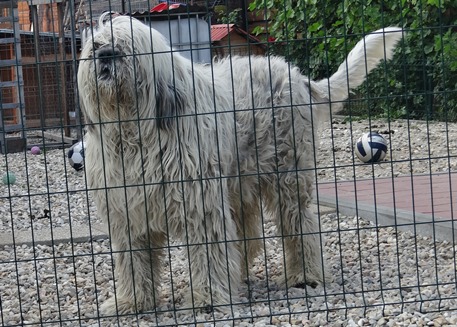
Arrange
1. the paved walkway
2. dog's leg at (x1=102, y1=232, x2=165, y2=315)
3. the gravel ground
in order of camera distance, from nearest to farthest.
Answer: the gravel ground
dog's leg at (x1=102, y1=232, x2=165, y2=315)
the paved walkway

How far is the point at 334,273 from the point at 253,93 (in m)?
1.35

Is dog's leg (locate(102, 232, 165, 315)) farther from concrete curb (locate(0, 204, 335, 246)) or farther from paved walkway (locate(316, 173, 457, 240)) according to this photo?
concrete curb (locate(0, 204, 335, 246))

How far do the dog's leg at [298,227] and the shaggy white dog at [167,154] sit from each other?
0.08 metres

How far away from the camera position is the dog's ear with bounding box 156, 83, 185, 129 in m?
4.67

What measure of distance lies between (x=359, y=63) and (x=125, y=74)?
175cm

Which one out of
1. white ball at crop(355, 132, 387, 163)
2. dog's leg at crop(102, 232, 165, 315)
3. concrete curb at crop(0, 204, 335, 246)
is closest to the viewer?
dog's leg at crop(102, 232, 165, 315)

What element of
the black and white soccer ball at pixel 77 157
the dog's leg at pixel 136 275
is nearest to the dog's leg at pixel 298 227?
the dog's leg at pixel 136 275

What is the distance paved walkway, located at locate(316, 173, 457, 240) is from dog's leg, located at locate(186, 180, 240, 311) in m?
1.18

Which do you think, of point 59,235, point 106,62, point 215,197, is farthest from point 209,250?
point 59,235

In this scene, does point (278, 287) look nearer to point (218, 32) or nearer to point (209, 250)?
point (209, 250)

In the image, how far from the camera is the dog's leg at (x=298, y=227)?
5.30 m

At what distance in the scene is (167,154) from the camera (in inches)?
185

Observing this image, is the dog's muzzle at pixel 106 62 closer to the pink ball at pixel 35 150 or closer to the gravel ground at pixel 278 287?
the gravel ground at pixel 278 287

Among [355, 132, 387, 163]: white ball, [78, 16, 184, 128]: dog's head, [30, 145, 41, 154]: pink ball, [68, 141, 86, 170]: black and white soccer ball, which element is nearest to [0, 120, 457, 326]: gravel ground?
[78, 16, 184, 128]: dog's head
